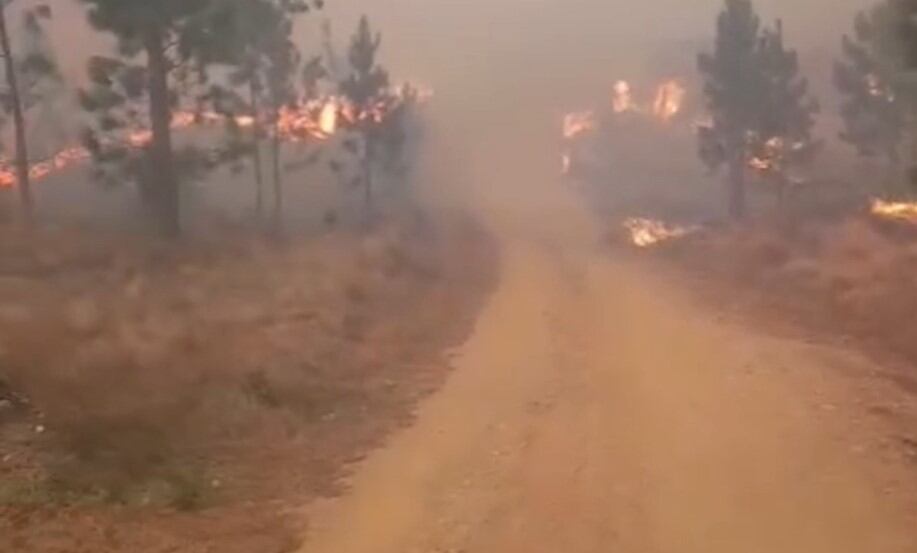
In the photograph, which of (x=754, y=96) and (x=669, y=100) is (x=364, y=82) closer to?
(x=754, y=96)

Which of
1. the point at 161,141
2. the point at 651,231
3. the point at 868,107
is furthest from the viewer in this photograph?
the point at 651,231

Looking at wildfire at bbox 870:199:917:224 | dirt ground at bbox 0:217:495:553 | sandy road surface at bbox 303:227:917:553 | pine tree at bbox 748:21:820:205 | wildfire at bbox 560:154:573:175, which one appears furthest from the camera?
wildfire at bbox 560:154:573:175

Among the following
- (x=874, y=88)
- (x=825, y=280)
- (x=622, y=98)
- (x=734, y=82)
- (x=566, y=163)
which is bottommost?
(x=566, y=163)

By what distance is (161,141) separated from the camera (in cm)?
2841

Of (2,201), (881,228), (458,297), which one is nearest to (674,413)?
(458,297)

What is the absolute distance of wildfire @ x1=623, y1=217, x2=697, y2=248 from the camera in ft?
154

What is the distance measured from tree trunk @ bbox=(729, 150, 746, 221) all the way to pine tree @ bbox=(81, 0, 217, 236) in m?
31.5

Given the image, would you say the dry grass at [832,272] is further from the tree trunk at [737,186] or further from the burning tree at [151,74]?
the burning tree at [151,74]

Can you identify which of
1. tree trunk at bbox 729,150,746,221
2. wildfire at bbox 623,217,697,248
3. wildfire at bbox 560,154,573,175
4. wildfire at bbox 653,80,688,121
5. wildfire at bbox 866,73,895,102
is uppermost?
wildfire at bbox 866,73,895,102

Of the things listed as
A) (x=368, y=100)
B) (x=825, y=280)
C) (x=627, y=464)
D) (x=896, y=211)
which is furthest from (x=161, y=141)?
(x=896, y=211)

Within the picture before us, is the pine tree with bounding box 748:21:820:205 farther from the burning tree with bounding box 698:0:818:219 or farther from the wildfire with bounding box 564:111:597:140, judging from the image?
the wildfire with bounding box 564:111:597:140

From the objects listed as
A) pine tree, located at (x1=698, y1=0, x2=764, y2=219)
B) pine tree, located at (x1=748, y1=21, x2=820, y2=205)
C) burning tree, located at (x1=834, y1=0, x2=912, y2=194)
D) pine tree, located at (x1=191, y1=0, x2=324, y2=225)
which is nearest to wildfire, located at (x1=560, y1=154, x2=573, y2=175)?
pine tree, located at (x1=698, y1=0, x2=764, y2=219)

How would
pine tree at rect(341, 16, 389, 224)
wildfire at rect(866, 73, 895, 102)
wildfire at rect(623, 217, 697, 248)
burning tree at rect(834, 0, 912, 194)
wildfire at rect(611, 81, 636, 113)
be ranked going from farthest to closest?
wildfire at rect(611, 81, 636, 113), pine tree at rect(341, 16, 389, 224), wildfire at rect(623, 217, 697, 248), wildfire at rect(866, 73, 895, 102), burning tree at rect(834, 0, 912, 194)

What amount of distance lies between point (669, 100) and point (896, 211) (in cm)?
7309
